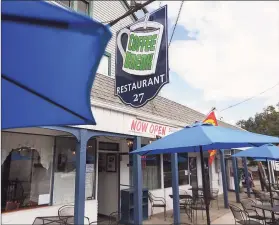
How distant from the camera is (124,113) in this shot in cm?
778

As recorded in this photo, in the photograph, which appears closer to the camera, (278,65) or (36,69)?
(36,69)

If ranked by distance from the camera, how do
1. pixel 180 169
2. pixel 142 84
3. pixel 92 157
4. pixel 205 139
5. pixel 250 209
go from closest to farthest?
pixel 205 139
pixel 142 84
pixel 250 209
pixel 92 157
pixel 180 169

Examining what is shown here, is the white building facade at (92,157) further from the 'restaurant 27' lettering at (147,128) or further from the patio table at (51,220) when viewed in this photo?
the patio table at (51,220)

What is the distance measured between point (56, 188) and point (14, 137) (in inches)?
69.1

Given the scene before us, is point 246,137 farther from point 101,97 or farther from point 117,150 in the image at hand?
point 117,150

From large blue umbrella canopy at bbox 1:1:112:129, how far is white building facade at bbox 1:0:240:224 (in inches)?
167

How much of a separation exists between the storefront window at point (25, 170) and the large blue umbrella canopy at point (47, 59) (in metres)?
4.85

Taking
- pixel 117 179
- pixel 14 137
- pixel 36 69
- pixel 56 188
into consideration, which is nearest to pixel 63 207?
pixel 56 188

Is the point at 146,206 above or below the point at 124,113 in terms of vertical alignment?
below

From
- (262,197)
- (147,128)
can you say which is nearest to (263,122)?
(262,197)

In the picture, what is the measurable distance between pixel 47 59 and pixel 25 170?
19.4 ft

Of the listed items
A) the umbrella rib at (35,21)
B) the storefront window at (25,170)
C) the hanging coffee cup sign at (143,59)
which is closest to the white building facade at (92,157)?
the storefront window at (25,170)

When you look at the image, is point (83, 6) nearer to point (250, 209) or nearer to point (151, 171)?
point (151, 171)

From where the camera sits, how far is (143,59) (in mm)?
5719
